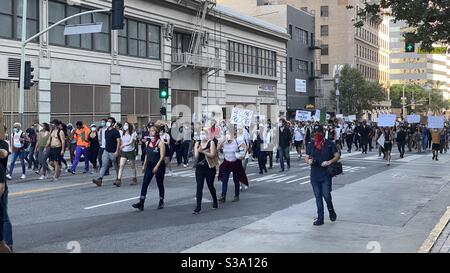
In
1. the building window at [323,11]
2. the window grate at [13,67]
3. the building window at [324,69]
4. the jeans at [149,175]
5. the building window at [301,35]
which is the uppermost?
the building window at [323,11]

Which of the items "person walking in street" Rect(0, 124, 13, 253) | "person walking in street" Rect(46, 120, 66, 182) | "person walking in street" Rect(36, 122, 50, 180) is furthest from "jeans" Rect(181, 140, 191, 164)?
"person walking in street" Rect(0, 124, 13, 253)

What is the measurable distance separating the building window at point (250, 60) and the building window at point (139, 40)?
9.57 m

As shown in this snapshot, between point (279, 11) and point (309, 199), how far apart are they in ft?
163

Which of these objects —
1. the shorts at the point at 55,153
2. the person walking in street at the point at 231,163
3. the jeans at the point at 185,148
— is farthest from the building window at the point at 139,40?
the person walking in street at the point at 231,163

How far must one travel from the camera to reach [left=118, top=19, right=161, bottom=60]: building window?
34000 mm

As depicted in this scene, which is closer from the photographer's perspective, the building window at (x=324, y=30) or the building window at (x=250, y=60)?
the building window at (x=250, y=60)

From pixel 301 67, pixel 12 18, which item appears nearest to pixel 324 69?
pixel 301 67

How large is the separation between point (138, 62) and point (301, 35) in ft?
106

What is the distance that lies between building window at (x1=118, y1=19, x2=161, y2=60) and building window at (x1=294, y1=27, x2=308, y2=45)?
27909mm

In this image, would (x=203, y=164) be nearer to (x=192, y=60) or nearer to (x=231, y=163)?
(x=231, y=163)

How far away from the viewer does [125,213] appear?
35.4ft

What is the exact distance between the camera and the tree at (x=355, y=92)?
217 ft

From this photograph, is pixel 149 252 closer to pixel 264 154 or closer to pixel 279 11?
pixel 264 154

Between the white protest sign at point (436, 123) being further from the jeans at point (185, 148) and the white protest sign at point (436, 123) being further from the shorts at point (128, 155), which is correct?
the shorts at point (128, 155)
